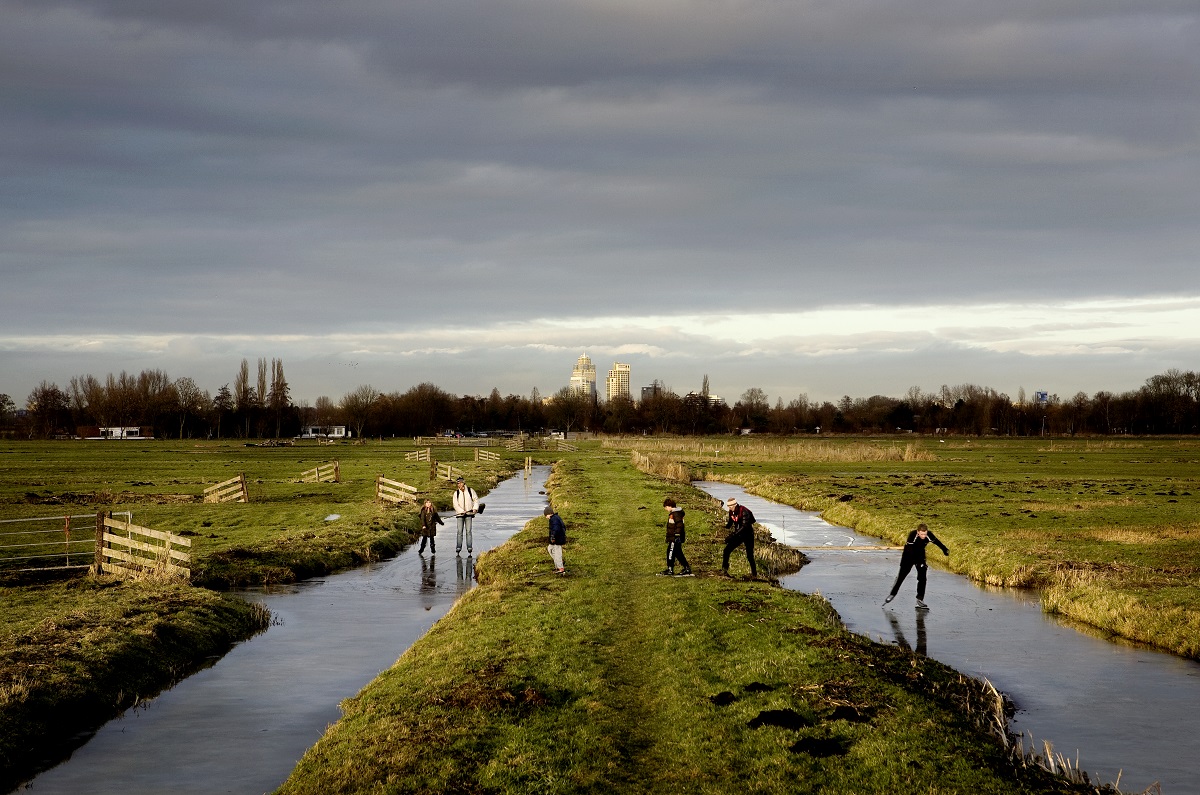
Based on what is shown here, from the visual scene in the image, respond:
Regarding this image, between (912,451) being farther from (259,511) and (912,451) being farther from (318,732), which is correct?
(318,732)

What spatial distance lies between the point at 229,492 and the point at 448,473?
2393cm

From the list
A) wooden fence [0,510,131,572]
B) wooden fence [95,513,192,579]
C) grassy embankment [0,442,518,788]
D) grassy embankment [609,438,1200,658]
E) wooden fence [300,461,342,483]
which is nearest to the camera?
grassy embankment [0,442,518,788]

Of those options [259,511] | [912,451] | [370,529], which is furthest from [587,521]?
[912,451]

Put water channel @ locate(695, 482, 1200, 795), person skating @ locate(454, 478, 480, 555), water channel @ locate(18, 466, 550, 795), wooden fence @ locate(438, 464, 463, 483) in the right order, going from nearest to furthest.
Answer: water channel @ locate(18, 466, 550, 795), water channel @ locate(695, 482, 1200, 795), person skating @ locate(454, 478, 480, 555), wooden fence @ locate(438, 464, 463, 483)

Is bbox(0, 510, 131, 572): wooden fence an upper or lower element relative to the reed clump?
lower

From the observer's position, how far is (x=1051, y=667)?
22922 millimetres

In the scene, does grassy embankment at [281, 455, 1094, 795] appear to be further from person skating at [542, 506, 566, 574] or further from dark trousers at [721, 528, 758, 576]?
person skating at [542, 506, 566, 574]

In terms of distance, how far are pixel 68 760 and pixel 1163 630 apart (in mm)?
26424

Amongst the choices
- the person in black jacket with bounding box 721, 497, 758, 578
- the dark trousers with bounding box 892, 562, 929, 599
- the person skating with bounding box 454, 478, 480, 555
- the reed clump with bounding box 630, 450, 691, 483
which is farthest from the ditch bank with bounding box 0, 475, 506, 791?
the reed clump with bounding box 630, 450, 691, 483

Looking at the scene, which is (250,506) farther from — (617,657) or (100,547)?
(617,657)

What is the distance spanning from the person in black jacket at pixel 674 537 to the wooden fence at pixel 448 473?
5088cm

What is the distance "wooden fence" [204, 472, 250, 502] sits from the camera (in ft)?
198

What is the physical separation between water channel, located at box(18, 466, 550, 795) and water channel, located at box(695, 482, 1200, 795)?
13.3m

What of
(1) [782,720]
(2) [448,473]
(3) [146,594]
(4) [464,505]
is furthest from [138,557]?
(2) [448,473]
